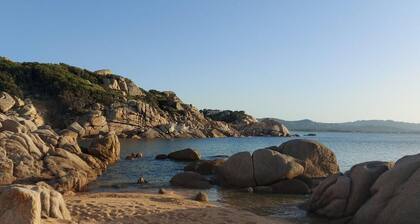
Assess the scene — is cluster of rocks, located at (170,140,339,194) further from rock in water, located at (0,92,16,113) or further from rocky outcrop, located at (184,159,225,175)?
rock in water, located at (0,92,16,113)

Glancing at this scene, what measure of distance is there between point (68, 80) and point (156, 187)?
6724 cm

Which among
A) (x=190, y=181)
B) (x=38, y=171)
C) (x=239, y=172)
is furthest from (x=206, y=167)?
(x=38, y=171)

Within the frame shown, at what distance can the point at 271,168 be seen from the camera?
2412cm

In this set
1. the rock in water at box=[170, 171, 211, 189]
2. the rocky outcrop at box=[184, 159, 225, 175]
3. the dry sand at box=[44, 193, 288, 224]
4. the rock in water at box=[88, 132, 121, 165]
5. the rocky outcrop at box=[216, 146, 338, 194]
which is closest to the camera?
the dry sand at box=[44, 193, 288, 224]

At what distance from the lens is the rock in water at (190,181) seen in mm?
24453

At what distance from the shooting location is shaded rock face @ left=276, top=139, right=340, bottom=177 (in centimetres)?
2595

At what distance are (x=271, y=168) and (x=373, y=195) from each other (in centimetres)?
858

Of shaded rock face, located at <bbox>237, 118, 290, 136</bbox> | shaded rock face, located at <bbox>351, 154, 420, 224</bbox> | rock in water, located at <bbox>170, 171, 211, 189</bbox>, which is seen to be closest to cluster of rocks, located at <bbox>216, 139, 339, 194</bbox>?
rock in water, located at <bbox>170, 171, 211, 189</bbox>

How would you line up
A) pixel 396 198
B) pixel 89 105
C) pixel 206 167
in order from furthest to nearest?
pixel 89 105 → pixel 206 167 → pixel 396 198

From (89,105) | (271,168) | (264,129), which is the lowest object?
(271,168)

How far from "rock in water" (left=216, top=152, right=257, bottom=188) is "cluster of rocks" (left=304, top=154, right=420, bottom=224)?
5440 mm

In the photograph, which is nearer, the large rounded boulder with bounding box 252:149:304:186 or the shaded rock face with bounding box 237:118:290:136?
the large rounded boulder with bounding box 252:149:304:186

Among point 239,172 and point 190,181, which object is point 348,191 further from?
point 190,181

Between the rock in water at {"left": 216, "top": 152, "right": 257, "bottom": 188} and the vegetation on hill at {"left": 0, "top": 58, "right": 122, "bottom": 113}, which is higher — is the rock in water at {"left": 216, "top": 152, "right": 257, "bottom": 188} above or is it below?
below
